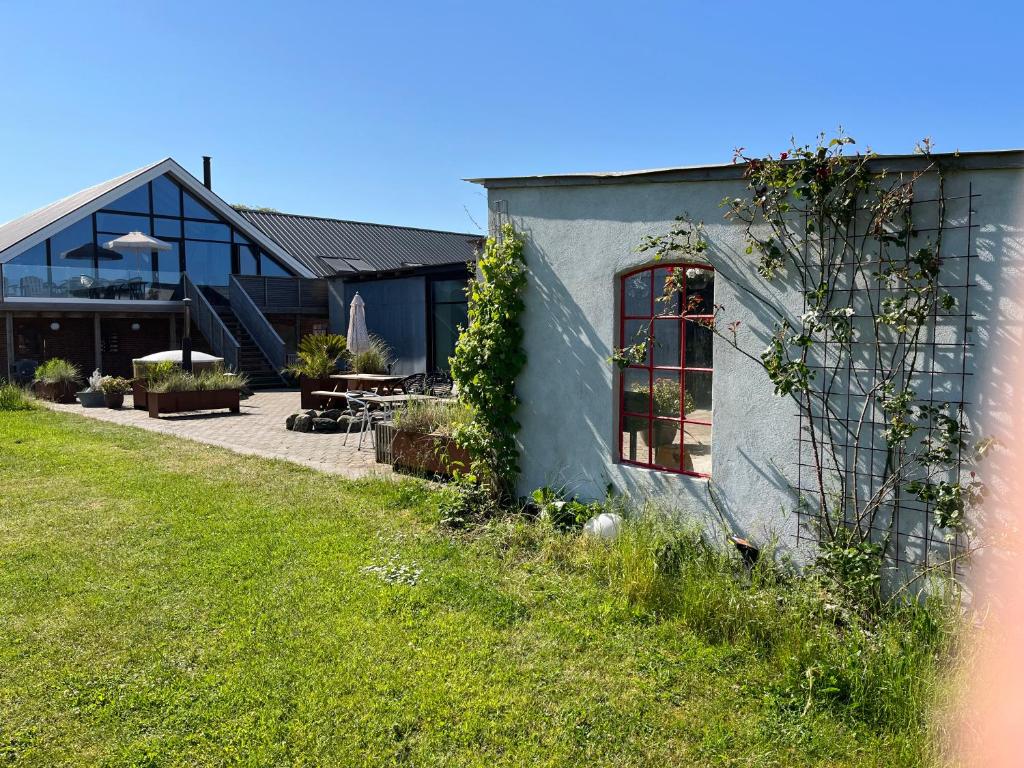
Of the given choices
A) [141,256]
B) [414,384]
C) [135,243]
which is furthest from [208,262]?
[414,384]

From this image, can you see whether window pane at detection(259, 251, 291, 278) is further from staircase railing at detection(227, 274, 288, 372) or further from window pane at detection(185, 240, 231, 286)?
staircase railing at detection(227, 274, 288, 372)

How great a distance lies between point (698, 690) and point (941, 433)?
1.89 metres

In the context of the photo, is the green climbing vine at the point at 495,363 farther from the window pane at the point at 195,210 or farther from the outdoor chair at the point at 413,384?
the window pane at the point at 195,210

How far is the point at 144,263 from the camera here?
24.7 meters

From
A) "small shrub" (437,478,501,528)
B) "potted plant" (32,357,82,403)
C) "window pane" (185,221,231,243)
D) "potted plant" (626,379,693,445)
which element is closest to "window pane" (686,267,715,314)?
"potted plant" (626,379,693,445)

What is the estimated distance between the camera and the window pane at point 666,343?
17.3ft

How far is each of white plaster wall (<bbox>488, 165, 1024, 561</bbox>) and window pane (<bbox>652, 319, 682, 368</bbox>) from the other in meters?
0.35

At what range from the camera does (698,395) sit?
519 cm

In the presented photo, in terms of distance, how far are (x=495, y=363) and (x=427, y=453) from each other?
6.89 feet

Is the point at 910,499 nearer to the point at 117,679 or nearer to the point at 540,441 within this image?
the point at 540,441

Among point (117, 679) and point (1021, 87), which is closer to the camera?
point (117, 679)

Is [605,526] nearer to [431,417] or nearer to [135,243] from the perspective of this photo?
[431,417]

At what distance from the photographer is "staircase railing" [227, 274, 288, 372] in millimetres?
21953

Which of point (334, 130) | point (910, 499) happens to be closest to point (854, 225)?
point (910, 499)
